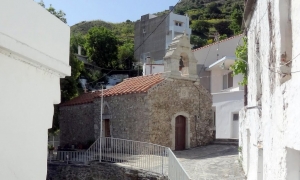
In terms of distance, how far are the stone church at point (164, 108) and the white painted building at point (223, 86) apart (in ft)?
6.34

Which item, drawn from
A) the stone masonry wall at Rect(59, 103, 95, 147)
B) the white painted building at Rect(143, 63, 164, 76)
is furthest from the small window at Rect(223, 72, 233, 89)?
the stone masonry wall at Rect(59, 103, 95, 147)

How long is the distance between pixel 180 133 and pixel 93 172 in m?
5.33

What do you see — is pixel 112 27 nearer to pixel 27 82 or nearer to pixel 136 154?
pixel 136 154

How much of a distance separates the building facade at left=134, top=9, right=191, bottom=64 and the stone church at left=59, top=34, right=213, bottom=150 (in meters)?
22.6

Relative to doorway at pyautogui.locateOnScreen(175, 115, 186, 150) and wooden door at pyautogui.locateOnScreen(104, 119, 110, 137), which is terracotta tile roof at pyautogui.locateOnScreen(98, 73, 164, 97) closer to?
wooden door at pyautogui.locateOnScreen(104, 119, 110, 137)

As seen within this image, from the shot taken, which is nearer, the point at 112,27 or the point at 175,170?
the point at 175,170

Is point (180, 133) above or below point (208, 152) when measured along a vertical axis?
above

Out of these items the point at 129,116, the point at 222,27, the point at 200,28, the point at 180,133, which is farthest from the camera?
the point at 222,27

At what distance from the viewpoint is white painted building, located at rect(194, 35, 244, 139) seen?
74.9ft

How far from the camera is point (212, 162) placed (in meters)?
15.7

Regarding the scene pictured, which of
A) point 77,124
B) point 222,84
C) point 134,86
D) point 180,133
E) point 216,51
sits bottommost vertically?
point 180,133

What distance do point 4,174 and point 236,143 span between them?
17512 millimetres

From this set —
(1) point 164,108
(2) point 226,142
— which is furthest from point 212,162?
(2) point 226,142

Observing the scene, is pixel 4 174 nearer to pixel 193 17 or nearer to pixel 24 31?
pixel 24 31
